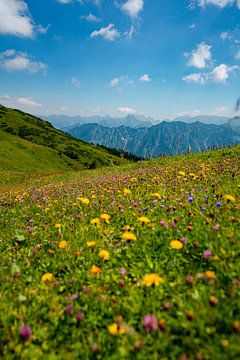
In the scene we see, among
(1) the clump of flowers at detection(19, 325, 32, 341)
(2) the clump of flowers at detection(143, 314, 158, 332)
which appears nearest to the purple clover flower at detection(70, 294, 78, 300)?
(1) the clump of flowers at detection(19, 325, 32, 341)

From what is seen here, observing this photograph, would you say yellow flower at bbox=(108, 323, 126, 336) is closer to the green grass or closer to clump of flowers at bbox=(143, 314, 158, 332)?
the green grass

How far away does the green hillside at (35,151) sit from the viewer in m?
90.7

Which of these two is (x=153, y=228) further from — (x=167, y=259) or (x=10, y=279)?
(x=10, y=279)

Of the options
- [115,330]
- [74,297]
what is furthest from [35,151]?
[115,330]

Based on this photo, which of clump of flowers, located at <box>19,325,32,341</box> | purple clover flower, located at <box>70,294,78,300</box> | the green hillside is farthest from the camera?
the green hillside

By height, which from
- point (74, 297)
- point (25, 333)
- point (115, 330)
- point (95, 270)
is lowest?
point (25, 333)

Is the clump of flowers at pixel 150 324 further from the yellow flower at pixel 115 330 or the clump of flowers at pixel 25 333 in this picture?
the clump of flowers at pixel 25 333

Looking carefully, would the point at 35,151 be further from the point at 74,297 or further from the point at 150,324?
the point at 150,324

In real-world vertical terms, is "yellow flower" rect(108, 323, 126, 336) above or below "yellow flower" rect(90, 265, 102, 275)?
below

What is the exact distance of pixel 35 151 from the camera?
113 m

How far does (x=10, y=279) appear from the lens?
417 cm

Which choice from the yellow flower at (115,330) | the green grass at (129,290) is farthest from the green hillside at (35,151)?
the yellow flower at (115,330)

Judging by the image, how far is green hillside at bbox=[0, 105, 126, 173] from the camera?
90.7m

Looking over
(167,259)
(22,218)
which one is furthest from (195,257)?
(22,218)
